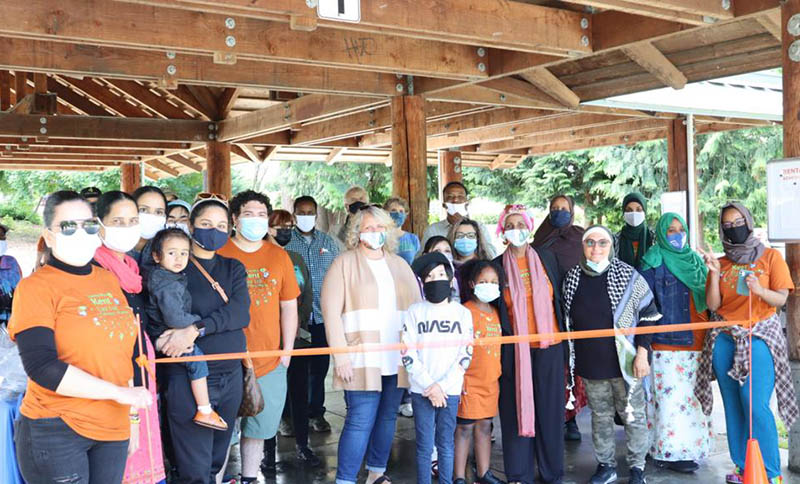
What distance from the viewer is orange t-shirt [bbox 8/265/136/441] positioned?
110 inches

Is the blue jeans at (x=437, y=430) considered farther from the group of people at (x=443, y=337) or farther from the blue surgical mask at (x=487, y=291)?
the blue surgical mask at (x=487, y=291)

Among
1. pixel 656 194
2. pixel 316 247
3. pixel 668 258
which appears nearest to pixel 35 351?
pixel 316 247

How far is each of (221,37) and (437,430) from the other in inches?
128

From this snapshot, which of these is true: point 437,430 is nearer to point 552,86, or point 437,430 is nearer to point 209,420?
point 209,420

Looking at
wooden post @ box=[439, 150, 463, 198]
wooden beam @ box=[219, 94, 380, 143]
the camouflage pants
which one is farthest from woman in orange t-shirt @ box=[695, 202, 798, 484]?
wooden post @ box=[439, 150, 463, 198]

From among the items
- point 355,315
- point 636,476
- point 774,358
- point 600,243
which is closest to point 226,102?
point 355,315

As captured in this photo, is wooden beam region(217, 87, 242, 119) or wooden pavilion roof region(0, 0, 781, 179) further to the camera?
wooden beam region(217, 87, 242, 119)

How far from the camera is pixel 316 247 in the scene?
19.4 feet

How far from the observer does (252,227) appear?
4473 mm

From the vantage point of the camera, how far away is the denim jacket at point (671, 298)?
514 centimetres

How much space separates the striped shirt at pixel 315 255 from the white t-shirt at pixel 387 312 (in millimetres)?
1265

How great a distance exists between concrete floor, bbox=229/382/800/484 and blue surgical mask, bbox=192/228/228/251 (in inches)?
76.6

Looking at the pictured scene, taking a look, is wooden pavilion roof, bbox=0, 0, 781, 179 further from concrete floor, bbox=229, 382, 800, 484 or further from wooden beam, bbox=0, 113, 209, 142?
concrete floor, bbox=229, 382, 800, 484

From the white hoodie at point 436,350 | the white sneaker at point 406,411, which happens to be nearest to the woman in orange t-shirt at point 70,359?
the white hoodie at point 436,350
